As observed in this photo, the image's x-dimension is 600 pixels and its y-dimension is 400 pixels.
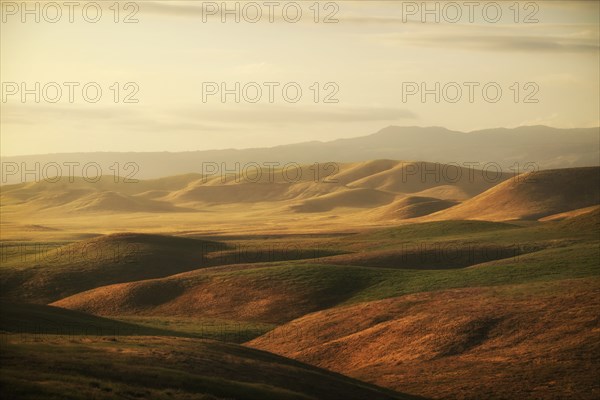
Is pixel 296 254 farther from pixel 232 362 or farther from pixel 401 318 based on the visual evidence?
pixel 232 362

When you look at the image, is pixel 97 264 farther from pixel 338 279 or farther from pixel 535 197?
pixel 535 197

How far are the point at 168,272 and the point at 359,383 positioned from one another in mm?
49090

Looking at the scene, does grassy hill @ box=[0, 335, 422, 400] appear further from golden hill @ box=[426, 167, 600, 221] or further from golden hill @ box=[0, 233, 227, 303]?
golden hill @ box=[426, 167, 600, 221]

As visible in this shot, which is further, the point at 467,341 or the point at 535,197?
the point at 535,197

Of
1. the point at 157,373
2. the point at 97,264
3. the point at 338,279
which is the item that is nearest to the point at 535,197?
the point at 338,279

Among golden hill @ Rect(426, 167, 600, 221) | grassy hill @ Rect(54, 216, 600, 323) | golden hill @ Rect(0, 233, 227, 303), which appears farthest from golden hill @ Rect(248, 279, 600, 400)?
golden hill @ Rect(426, 167, 600, 221)

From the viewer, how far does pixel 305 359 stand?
46438 mm

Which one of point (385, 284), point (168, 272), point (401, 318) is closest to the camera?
point (401, 318)

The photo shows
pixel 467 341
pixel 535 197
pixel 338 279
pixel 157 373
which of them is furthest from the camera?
pixel 535 197

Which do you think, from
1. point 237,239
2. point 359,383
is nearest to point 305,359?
point 359,383

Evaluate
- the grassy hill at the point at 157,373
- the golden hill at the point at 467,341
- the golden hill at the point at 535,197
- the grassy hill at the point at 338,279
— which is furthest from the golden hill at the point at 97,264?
the golden hill at the point at 535,197

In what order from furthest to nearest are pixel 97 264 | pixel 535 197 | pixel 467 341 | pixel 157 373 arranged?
1. pixel 535 197
2. pixel 97 264
3. pixel 467 341
4. pixel 157 373

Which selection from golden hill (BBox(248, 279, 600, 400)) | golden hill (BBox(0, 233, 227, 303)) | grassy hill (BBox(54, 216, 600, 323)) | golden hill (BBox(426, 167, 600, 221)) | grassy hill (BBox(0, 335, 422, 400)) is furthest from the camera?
golden hill (BBox(426, 167, 600, 221))

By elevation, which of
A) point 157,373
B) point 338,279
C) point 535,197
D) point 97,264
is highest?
point 535,197
